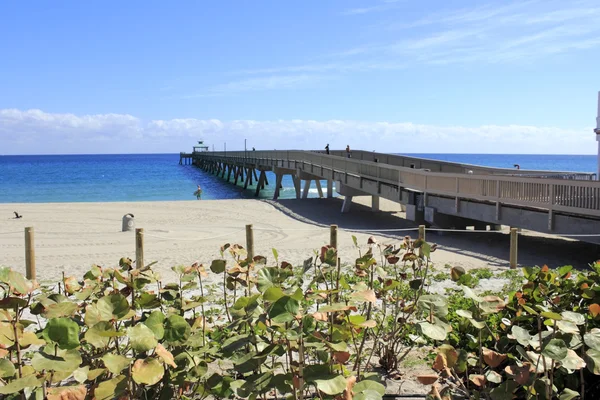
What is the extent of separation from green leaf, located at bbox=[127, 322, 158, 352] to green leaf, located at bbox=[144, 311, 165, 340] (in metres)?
0.09

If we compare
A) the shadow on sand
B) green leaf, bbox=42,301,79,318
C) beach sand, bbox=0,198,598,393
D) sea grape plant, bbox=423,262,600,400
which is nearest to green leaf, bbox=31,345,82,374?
green leaf, bbox=42,301,79,318

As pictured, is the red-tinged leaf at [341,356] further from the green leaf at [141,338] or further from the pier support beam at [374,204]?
the pier support beam at [374,204]

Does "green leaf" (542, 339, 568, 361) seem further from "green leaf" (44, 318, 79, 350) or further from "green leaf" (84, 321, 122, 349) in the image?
"green leaf" (44, 318, 79, 350)

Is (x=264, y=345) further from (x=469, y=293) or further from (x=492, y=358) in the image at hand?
(x=492, y=358)

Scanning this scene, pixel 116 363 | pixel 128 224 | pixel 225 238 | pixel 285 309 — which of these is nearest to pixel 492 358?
pixel 285 309

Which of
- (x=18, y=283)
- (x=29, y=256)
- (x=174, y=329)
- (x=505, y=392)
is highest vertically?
(x=18, y=283)

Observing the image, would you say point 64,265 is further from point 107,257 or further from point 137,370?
point 137,370

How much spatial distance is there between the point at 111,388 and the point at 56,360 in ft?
0.92

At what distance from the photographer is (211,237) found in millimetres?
15703

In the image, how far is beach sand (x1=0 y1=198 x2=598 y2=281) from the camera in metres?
12.1

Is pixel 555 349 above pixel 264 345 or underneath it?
above

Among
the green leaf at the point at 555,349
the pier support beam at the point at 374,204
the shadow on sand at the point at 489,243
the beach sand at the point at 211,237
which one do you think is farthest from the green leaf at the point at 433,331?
the pier support beam at the point at 374,204

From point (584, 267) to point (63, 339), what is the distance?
11447mm

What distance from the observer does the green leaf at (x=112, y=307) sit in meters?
2.92
